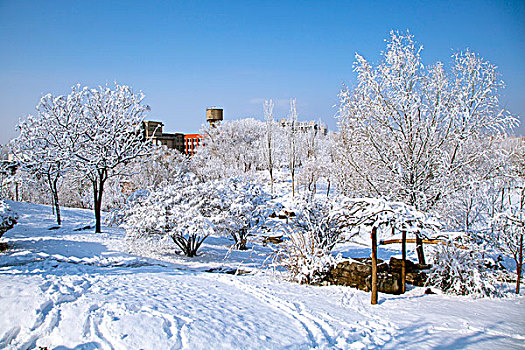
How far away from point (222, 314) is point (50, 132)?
1549 centimetres

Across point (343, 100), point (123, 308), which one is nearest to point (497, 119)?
point (343, 100)

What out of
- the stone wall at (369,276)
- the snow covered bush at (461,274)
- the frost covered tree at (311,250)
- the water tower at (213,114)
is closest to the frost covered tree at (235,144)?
the water tower at (213,114)

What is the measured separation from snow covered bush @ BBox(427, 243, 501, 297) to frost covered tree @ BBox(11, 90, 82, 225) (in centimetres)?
1589

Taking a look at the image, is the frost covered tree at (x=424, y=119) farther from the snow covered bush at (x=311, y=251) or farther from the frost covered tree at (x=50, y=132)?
the frost covered tree at (x=50, y=132)

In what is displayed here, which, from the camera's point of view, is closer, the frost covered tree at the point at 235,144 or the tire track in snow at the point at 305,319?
the tire track in snow at the point at 305,319

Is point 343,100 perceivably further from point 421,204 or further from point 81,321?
point 81,321

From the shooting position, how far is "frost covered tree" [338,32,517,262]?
9125 mm

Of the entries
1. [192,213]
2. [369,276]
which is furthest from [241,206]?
[369,276]

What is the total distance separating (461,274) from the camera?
644 cm

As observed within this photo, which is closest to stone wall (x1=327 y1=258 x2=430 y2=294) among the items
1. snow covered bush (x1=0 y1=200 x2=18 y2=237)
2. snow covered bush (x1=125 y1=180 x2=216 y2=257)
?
snow covered bush (x1=125 y1=180 x2=216 y2=257)

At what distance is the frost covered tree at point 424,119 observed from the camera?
9125mm

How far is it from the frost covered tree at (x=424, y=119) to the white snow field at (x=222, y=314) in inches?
144

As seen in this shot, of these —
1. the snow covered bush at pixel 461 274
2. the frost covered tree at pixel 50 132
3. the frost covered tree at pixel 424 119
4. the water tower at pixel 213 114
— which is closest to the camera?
the snow covered bush at pixel 461 274

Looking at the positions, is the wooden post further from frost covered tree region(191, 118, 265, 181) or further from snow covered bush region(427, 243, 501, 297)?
frost covered tree region(191, 118, 265, 181)
